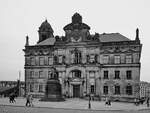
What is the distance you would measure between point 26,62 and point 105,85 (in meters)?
17.7

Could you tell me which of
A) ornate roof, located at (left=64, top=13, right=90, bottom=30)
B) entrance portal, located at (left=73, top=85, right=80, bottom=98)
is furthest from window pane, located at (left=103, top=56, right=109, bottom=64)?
entrance portal, located at (left=73, top=85, right=80, bottom=98)

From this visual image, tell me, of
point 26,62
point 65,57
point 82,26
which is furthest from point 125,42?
point 26,62

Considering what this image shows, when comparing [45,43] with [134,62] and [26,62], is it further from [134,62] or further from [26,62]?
[134,62]

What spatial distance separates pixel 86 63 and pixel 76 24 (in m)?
7.99

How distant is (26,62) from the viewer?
52.2 metres

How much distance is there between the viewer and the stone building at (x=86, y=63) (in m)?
44.4

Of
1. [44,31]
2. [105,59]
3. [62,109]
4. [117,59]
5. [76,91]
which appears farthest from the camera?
[44,31]

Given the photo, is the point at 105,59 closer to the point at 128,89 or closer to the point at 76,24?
the point at 128,89

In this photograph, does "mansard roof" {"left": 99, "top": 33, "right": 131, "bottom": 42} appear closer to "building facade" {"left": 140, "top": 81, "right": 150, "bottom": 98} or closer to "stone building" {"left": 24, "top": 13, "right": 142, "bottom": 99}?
"stone building" {"left": 24, "top": 13, "right": 142, "bottom": 99}

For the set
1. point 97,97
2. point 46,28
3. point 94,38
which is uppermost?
point 46,28

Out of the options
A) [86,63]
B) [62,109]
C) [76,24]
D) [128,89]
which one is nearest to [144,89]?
[128,89]

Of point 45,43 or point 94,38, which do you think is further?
point 45,43

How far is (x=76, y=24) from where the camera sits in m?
48.3

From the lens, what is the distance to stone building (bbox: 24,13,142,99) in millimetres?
44438
